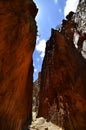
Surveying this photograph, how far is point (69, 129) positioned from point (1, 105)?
12.6 m

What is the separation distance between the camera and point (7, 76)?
685 inches

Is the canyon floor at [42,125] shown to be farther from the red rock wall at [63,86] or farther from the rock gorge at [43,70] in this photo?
the red rock wall at [63,86]

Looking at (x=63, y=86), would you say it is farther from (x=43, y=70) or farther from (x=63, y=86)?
(x=43, y=70)

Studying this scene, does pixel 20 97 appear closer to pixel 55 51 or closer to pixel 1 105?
pixel 1 105

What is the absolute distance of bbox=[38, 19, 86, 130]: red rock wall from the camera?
1126 inches

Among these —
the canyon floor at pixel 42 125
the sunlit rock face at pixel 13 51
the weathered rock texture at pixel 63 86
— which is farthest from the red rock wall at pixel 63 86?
the sunlit rock face at pixel 13 51

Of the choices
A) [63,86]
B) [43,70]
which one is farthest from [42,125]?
[43,70]

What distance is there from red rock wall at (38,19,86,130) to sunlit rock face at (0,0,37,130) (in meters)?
8.06

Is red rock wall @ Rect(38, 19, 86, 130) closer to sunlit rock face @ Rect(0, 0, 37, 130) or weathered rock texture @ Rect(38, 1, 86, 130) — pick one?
weathered rock texture @ Rect(38, 1, 86, 130)

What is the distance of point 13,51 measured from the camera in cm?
1794

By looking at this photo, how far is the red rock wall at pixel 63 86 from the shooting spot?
93.8 ft

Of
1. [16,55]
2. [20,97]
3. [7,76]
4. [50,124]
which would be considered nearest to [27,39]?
[16,55]

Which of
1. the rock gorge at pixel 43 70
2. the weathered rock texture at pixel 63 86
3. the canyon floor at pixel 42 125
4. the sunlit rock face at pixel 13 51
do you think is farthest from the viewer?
the weathered rock texture at pixel 63 86

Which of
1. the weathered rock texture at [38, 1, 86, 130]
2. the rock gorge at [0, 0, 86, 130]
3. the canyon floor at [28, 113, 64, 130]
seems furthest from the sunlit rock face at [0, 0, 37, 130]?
the weathered rock texture at [38, 1, 86, 130]
